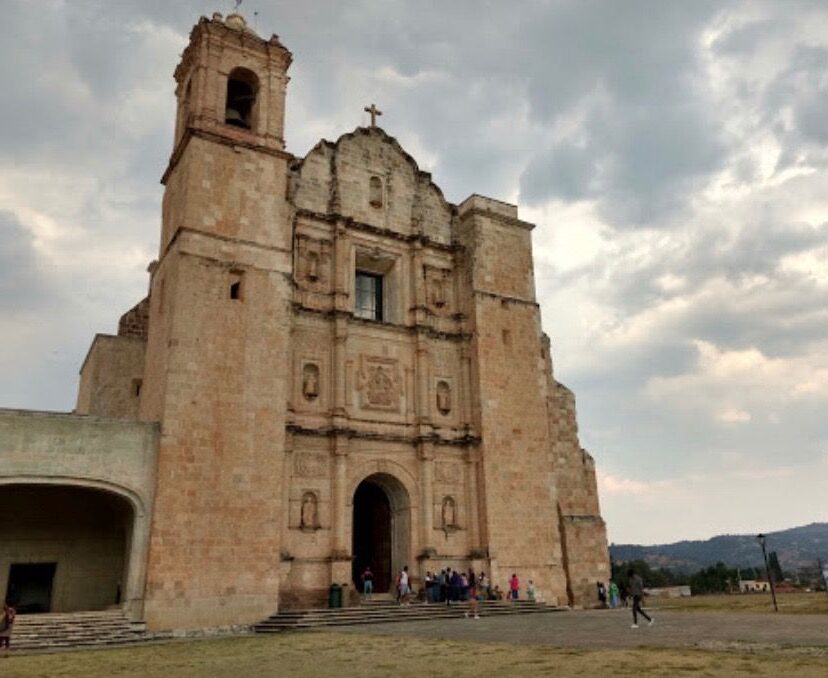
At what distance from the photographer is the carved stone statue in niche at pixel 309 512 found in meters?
19.9

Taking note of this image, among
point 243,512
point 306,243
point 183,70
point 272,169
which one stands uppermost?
point 183,70

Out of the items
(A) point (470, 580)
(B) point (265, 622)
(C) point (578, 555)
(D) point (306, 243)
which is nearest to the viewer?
(B) point (265, 622)

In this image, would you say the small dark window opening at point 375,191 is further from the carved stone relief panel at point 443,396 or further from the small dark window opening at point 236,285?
the carved stone relief panel at point 443,396

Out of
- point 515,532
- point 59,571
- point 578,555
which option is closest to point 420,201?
point 515,532

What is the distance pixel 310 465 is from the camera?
67.7 ft

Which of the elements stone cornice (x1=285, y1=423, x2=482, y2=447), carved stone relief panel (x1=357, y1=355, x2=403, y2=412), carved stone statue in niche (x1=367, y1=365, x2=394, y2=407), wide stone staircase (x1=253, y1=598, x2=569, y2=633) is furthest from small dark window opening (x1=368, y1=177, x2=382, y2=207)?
wide stone staircase (x1=253, y1=598, x2=569, y2=633)

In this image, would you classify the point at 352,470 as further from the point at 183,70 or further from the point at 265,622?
the point at 183,70

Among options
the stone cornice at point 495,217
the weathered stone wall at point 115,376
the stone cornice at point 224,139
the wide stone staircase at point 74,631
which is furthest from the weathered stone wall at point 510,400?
the weathered stone wall at point 115,376

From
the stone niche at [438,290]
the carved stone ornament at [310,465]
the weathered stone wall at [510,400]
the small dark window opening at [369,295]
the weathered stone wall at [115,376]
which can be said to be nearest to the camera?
the carved stone ornament at [310,465]

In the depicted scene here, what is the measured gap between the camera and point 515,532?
22.8 metres

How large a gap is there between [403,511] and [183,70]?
16499 millimetres

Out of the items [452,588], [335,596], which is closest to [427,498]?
[452,588]

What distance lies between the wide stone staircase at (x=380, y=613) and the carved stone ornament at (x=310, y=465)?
3.86 m

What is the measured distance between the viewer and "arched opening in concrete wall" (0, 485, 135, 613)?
18672 mm
